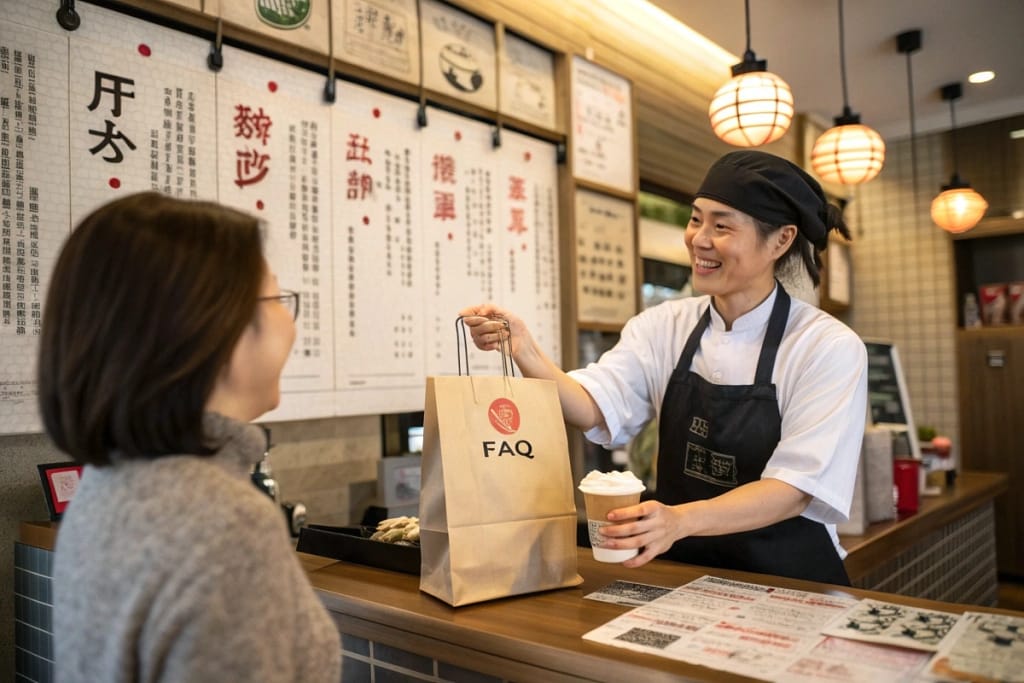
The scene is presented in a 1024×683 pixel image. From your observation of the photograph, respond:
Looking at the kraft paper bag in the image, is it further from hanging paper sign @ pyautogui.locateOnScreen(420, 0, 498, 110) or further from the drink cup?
hanging paper sign @ pyautogui.locateOnScreen(420, 0, 498, 110)

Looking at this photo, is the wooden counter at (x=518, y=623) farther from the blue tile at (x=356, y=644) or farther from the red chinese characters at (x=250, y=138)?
the red chinese characters at (x=250, y=138)

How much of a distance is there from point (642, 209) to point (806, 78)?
59.7 inches

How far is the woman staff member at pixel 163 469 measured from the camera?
749 millimetres

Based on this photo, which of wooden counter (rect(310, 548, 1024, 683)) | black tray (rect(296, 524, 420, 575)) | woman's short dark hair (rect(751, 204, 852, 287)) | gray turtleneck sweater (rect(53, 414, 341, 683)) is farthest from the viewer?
woman's short dark hair (rect(751, 204, 852, 287))

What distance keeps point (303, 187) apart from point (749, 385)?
149 cm

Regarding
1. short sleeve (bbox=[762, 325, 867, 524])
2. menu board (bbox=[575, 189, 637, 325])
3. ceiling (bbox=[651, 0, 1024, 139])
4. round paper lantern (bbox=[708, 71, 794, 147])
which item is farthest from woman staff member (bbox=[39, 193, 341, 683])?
ceiling (bbox=[651, 0, 1024, 139])

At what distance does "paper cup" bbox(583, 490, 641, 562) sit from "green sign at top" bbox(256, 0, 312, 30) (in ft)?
6.04

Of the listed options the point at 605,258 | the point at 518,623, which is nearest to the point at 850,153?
the point at 605,258

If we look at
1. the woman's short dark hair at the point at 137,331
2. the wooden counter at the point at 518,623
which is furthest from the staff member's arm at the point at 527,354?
the woman's short dark hair at the point at 137,331

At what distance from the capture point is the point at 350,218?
8.40ft

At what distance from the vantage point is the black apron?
1693 millimetres

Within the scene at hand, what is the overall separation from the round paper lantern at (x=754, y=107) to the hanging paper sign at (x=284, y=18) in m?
1.74

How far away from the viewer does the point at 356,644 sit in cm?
140

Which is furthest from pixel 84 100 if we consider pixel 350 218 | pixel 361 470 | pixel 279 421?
pixel 361 470
